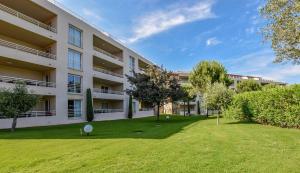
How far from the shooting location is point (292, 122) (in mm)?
17234

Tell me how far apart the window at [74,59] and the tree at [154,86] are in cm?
721

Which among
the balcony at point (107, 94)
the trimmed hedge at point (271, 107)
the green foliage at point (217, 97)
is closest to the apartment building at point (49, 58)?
the balcony at point (107, 94)

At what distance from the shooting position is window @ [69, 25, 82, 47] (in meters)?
30.8

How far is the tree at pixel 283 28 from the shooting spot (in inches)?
636

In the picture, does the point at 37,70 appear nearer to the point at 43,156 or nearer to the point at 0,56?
the point at 0,56

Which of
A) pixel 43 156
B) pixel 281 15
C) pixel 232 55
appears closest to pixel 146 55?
pixel 232 55

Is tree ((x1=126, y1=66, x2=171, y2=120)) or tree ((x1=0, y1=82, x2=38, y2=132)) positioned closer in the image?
tree ((x1=0, y1=82, x2=38, y2=132))

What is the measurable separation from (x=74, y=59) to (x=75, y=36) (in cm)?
299

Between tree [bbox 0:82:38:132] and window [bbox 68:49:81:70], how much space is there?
1135cm

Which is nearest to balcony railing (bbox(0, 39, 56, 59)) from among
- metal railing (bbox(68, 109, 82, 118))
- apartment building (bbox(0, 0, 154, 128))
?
apartment building (bbox(0, 0, 154, 128))

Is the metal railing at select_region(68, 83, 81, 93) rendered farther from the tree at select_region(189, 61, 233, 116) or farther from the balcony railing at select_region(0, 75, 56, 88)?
the tree at select_region(189, 61, 233, 116)

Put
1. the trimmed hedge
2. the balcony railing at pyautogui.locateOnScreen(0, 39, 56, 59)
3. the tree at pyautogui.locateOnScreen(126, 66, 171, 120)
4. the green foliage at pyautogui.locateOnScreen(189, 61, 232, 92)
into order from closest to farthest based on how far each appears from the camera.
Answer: the trimmed hedge, the balcony railing at pyautogui.locateOnScreen(0, 39, 56, 59), the tree at pyautogui.locateOnScreen(126, 66, 171, 120), the green foliage at pyautogui.locateOnScreen(189, 61, 232, 92)

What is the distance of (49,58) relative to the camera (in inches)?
1054

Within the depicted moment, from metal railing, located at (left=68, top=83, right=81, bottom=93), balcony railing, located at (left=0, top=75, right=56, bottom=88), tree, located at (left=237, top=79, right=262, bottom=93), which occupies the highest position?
tree, located at (left=237, top=79, right=262, bottom=93)
